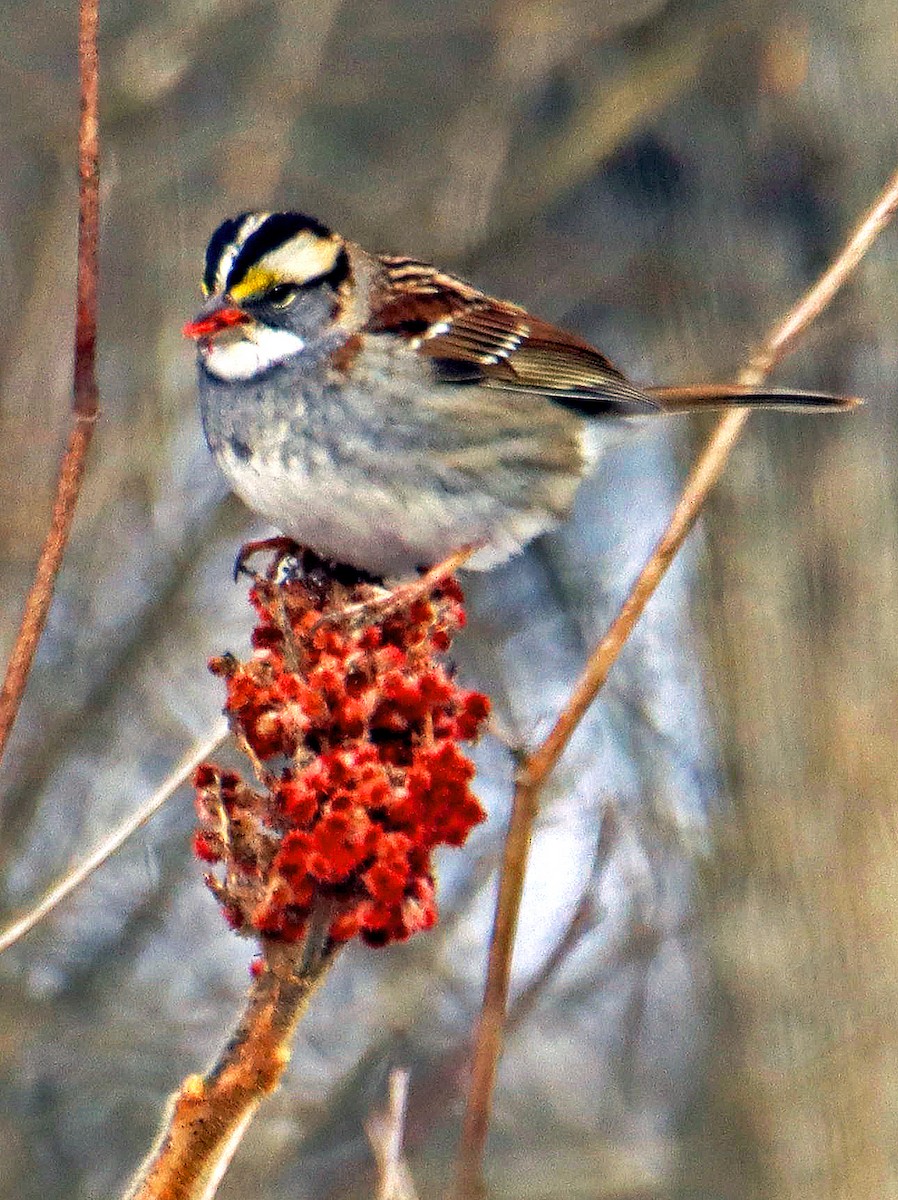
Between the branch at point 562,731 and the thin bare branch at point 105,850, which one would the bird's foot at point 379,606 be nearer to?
the thin bare branch at point 105,850

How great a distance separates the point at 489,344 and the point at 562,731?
2234mm

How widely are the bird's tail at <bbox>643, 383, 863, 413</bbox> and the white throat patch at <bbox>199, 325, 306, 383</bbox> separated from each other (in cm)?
86

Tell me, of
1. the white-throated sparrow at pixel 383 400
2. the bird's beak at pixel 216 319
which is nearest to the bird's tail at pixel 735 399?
the white-throated sparrow at pixel 383 400

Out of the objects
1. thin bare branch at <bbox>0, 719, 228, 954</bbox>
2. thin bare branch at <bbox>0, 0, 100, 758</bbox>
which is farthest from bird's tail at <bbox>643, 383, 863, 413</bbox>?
thin bare branch at <bbox>0, 0, 100, 758</bbox>

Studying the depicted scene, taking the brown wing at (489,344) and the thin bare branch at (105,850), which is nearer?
the thin bare branch at (105,850)

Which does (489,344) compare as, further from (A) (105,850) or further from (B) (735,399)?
(A) (105,850)

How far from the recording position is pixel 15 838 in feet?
18.0

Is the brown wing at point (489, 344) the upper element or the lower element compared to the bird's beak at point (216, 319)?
upper

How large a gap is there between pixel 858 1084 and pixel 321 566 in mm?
3302

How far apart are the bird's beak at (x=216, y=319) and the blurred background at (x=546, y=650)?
233 centimetres

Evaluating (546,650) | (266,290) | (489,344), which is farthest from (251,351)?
(546,650)

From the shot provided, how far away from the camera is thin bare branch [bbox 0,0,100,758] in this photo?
57.0 inches

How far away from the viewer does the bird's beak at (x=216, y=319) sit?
285 cm

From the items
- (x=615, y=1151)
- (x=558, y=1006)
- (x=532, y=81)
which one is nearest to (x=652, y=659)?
(x=558, y=1006)
